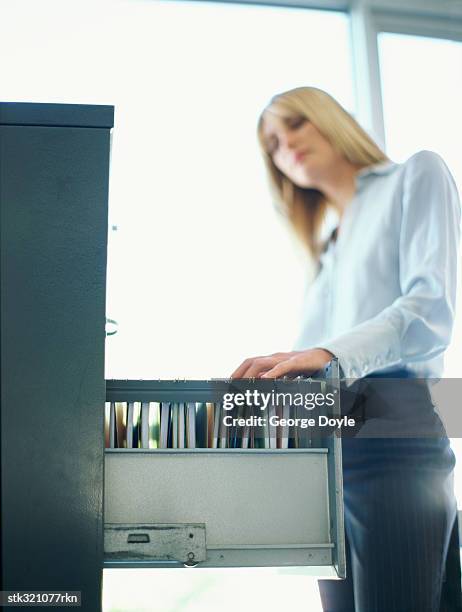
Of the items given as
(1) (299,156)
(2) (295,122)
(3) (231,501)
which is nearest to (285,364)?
(1) (299,156)

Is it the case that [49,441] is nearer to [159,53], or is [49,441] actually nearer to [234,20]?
[159,53]

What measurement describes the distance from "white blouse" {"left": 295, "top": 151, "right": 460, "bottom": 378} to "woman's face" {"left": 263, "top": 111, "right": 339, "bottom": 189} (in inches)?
6.0

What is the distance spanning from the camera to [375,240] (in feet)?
7.35

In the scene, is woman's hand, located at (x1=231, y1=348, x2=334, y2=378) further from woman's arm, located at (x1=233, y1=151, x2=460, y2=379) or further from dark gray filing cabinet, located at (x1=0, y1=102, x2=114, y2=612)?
dark gray filing cabinet, located at (x1=0, y1=102, x2=114, y2=612)

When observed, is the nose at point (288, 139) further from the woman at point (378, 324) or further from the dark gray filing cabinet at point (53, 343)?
the dark gray filing cabinet at point (53, 343)

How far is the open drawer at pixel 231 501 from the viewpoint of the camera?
1.08 m

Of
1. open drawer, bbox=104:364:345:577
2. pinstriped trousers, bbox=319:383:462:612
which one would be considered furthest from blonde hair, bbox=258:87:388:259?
open drawer, bbox=104:364:345:577

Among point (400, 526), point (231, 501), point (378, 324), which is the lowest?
point (400, 526)

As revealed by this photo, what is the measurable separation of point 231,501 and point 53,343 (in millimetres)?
339

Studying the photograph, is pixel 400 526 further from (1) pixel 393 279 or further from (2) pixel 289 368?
(1) pixel 393 279

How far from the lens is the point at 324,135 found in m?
2.42

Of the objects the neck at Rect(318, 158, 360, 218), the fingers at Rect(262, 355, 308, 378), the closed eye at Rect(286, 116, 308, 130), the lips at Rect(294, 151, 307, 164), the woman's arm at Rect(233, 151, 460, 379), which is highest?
the closed eye at Rect(286, 116, 308, 130)

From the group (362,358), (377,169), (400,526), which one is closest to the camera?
(400,526)

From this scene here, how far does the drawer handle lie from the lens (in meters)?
1.04
